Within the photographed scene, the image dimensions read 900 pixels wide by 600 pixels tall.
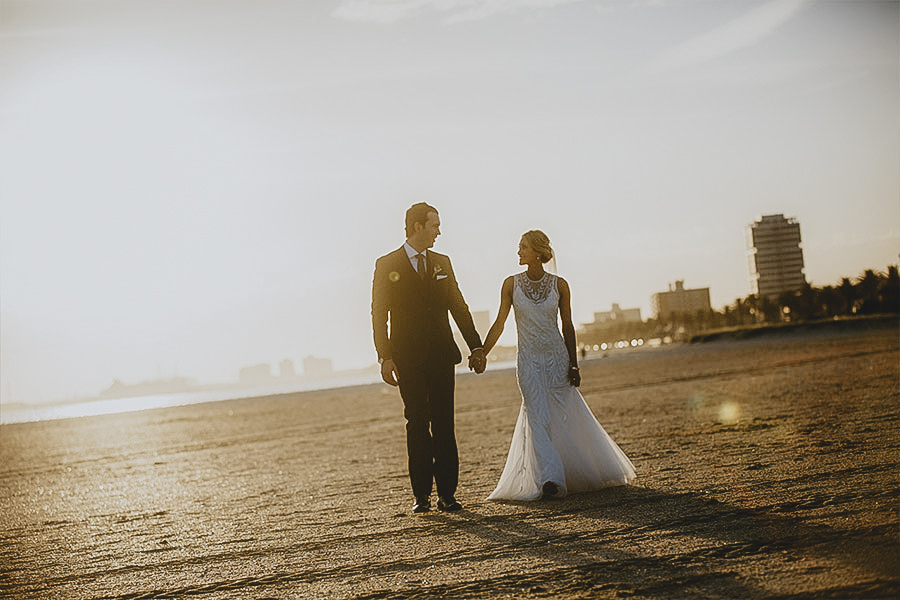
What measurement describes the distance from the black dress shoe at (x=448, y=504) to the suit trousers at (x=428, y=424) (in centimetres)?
3

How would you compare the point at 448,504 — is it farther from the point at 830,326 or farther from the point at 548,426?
the point at 830,326

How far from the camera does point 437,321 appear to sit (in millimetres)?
7211

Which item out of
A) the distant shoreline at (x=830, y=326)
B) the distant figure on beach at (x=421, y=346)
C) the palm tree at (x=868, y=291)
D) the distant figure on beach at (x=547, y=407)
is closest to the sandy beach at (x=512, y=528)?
the distant figure on beach at (x=547, y=407)

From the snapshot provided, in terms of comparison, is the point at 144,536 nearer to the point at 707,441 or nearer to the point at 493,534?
the point at 493,534

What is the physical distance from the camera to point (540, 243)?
781 centimetres

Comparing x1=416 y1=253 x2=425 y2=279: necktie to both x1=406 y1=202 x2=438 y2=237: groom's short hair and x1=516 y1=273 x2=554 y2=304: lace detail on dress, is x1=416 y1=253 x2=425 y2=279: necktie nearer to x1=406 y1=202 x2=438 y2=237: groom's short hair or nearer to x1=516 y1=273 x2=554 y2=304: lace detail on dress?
x1=406 y1=202 x2=438 y2=237: groom's short hair

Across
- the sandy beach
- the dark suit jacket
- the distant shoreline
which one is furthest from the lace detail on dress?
the distant shoreline

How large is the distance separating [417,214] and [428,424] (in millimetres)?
1644

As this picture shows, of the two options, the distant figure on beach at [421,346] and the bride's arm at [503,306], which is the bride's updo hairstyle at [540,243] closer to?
the bride's arm at [503,306]

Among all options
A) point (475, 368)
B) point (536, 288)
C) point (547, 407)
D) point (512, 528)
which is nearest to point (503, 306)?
point (536, 288)

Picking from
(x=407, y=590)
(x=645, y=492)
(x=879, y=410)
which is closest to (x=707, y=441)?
(x=879, y=410)

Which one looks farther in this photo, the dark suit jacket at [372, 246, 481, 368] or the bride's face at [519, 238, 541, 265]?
the bride's face at [519, 238, 541, 265]

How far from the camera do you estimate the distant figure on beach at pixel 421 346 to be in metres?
7.16

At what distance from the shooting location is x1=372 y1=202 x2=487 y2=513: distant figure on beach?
7.16m
